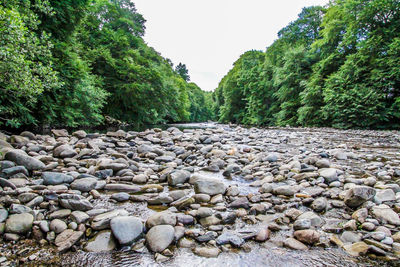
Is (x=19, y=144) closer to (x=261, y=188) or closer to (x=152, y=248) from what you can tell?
(x=152, y=248)

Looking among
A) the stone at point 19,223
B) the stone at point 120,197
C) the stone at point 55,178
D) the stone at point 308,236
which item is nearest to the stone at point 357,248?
the stone at point 308,236

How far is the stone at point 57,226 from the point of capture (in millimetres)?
1780

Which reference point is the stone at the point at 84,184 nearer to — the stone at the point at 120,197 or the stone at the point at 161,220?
the stone at the point at 120,197

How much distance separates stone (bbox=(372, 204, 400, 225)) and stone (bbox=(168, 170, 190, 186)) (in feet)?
7.91

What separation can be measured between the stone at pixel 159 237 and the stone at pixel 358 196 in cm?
208

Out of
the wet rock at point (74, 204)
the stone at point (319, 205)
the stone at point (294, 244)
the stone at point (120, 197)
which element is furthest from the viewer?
the stone at point (120, 197)

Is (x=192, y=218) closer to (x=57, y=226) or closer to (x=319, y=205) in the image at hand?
(x=57, y=226)

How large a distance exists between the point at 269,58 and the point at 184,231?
1137 inches

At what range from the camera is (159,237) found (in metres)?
1.72

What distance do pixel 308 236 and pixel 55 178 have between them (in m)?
3.24

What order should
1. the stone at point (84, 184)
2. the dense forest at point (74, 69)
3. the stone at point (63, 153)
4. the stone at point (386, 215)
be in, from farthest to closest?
the stone at point (63, 153) < the dense forest at point (74, 69) < the stone at point (84, 184) < the stone at point (386, 215)

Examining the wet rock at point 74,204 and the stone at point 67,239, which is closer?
the stone at point 67,239

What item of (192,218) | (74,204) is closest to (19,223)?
(74,204)

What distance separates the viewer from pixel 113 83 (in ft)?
51.6
